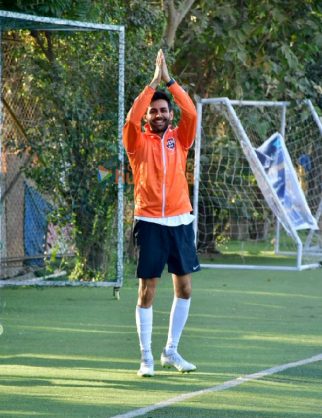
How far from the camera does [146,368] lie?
31.3ft

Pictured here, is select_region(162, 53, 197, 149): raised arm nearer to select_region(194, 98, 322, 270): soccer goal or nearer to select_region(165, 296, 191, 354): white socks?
select_region(165, 296, 191, 354): white socks

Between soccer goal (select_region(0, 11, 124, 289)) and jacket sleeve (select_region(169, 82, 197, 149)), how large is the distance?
5.15 metres

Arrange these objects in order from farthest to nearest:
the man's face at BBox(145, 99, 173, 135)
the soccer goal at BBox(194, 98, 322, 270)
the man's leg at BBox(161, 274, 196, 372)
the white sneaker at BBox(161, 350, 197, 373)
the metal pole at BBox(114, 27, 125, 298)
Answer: the soccer goal at BBox(194, 98, 322, 270), the metal pole at BBox(114, 27, 125, 298), the man's leg at BBox(161, 274, 196, 372), the white sneaker at BBox(161, 350, 197, 373), the man's face at BBox(145, 99, 173, 135)

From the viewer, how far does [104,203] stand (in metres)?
16.0

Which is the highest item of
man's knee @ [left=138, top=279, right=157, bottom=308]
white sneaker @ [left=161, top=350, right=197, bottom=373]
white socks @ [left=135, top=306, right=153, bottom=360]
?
man's knee @ [left=138, top=279, right=157, bottom=308]

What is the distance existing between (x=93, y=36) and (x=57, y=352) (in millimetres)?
6304

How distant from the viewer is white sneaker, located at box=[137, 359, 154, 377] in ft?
31.2

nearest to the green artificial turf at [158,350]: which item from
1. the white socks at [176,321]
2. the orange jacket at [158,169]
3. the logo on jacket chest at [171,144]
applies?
the white socks at [176,321]

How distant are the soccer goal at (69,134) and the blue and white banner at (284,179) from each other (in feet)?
12.3

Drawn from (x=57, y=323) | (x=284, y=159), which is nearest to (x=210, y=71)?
(x=284, y=159)

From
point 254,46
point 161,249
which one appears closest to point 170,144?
point 161,249

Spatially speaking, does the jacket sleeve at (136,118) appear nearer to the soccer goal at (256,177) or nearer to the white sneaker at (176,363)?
the white sneaker at (176,363)

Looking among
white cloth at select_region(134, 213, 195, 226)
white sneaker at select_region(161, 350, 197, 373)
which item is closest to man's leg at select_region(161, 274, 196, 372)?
white sneaker at select_region(161, 350, 197, 373)

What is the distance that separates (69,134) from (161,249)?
250 inches
